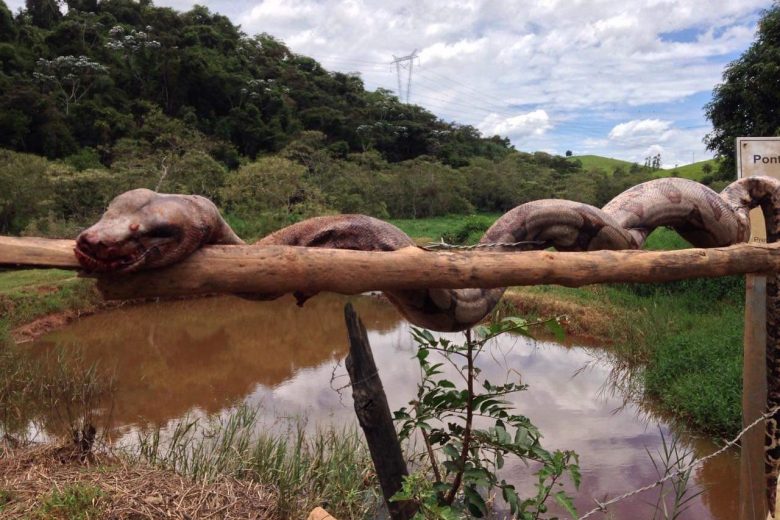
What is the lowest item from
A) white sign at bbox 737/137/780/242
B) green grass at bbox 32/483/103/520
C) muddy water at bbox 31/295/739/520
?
muddy water at bbox 31/295/739/520

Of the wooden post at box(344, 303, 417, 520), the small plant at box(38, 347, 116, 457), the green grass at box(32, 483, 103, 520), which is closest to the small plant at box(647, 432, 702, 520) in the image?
the wooden post at box(344, 303, 417, 520)

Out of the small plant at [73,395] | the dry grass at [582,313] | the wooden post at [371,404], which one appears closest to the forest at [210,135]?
the small plant at [73,395]

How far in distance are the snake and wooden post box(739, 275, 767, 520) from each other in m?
0.05

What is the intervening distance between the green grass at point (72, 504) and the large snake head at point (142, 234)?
8.00 ft

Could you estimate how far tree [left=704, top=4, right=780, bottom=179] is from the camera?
10.8 metres

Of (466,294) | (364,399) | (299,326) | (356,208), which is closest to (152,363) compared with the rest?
(299,326)

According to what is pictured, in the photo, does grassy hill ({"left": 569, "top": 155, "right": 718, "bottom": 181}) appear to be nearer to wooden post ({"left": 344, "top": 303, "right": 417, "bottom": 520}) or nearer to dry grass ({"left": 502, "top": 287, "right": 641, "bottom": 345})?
dry grass ({"left": 502, "top": 287, "right": 641, "bottom": 345})

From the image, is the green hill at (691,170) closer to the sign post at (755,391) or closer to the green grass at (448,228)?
the green grass at (448,228)

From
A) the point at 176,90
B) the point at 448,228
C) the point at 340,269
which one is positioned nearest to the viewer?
the point at 340,269

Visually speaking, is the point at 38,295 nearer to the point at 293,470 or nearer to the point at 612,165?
the point at 293,470

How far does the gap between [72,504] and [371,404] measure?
75.7 inches

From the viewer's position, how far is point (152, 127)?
22062 millimetres

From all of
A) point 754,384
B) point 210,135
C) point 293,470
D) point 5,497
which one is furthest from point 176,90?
point 754,384

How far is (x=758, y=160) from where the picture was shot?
419cm
